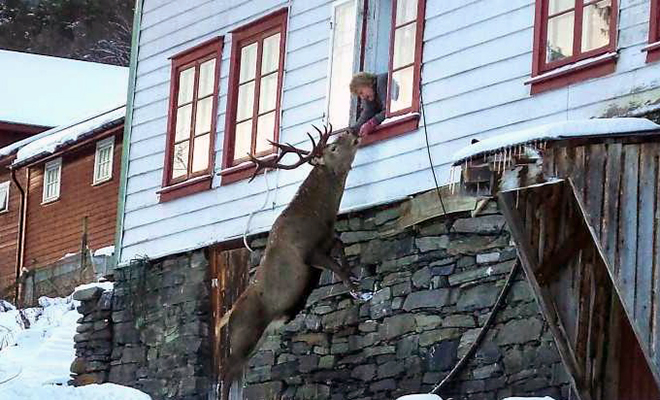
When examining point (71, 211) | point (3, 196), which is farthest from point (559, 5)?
point (3, 196)

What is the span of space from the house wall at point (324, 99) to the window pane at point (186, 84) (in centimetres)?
25

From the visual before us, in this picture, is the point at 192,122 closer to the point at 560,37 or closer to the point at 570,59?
the point at 560,37

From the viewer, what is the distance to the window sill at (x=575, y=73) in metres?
11.6

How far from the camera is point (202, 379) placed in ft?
52.7

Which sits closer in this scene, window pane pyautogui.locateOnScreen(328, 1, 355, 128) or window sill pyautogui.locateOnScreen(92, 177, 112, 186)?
window pane pyautogui.locateOnScreen(328, 1, 355, 128)

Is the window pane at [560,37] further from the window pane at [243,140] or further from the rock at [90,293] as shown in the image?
the rock at [90,293]

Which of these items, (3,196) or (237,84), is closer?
(237,84)

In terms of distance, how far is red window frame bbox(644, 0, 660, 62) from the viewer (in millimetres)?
11219

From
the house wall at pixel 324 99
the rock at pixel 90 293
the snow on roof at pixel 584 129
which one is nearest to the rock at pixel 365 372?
the house wall at pixel 324 99

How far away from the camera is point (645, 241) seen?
10.3m

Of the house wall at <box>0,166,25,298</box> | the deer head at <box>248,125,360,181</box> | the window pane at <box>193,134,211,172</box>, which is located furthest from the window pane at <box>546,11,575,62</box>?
the house wall at <box>0,166,25,298</box>

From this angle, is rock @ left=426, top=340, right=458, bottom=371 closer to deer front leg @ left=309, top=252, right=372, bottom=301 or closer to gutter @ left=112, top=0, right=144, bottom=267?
deer front leg @ left=309, top=252, right=372, bottom=301

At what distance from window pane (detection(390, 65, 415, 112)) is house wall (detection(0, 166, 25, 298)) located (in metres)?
18.6

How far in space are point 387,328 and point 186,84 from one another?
14.8 feet
